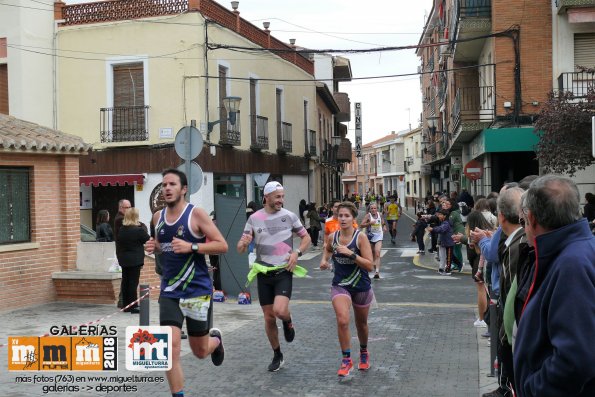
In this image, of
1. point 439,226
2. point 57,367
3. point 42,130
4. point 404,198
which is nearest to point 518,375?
point 57,367

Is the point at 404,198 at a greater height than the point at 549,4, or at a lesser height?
lesser

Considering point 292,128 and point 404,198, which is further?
point 404,198

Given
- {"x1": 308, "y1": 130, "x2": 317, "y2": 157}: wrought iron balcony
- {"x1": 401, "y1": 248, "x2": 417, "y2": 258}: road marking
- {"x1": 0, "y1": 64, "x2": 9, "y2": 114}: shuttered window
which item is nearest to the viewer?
{"x1": 401, "y1": 248, "x2": 417, "y2": 258}: road marking

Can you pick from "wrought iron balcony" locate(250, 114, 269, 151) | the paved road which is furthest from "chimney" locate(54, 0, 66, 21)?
the paved road

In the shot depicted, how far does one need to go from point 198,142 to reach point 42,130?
3.02m

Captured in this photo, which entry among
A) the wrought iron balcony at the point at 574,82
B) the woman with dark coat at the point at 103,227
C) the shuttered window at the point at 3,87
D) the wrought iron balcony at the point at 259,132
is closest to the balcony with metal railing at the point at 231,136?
the wrought iron balcony at the point at 259,132

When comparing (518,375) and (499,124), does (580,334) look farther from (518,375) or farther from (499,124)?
(499,124)

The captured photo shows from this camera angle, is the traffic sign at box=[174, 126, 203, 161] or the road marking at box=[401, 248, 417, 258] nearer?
the traffic sign at box=[174, 126, 203, 161]

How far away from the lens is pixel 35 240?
11445 millimetres

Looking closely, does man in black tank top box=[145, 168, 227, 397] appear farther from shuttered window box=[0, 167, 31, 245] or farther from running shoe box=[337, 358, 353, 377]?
shuttered window box=[0, 167, 31, 245]

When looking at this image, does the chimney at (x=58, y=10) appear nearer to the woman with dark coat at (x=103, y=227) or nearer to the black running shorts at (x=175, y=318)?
the woman with dark coat at (x=103, y=227)

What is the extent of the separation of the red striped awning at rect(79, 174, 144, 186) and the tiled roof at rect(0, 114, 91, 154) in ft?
30.8

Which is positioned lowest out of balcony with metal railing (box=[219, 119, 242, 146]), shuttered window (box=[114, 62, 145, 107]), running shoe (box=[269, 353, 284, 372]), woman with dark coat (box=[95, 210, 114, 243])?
running shoe (box=[269, 353, 284, 372])

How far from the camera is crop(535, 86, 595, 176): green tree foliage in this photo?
16.0 metres
